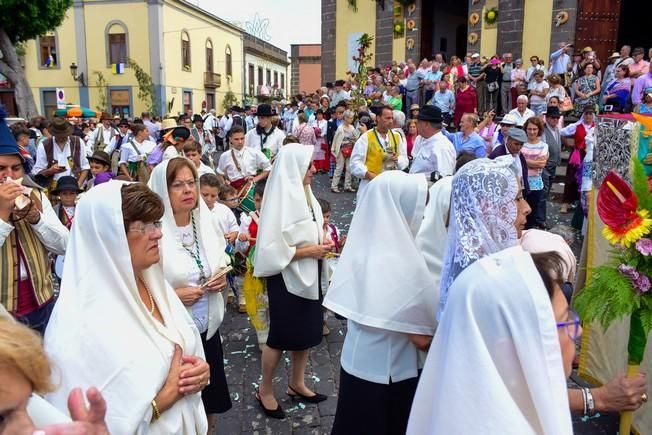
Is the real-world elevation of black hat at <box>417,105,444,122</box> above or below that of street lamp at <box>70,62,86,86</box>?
below

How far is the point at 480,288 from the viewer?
59.5 inches

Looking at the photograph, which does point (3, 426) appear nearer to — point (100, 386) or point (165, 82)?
point (100, 386)

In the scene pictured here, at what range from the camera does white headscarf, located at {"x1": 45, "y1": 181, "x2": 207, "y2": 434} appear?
201 centimetres

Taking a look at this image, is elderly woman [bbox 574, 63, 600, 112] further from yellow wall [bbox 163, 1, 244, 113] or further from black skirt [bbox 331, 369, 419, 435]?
yellow wall [bbox 163, 1, 244, 113]

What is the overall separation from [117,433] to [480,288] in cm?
145

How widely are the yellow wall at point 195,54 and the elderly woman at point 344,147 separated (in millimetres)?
27422

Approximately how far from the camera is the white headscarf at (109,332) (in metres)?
2.01

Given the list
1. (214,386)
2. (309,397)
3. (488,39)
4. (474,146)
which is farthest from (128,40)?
(214,386)

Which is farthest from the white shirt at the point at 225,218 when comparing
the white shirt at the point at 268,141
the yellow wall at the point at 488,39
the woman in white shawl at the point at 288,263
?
the yellow wall at the point at 488,39

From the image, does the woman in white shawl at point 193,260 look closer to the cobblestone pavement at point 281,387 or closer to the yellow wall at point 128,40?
the cobblestone pavement at point 281,387

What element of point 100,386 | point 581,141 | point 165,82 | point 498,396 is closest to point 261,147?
point 581,141

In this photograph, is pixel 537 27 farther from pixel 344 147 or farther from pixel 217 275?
pixel 217 275

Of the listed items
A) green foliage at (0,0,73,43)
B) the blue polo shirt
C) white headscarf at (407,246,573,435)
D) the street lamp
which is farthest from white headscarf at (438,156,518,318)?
the street lamp

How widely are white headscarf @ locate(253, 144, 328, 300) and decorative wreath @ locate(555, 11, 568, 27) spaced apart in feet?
54.5
